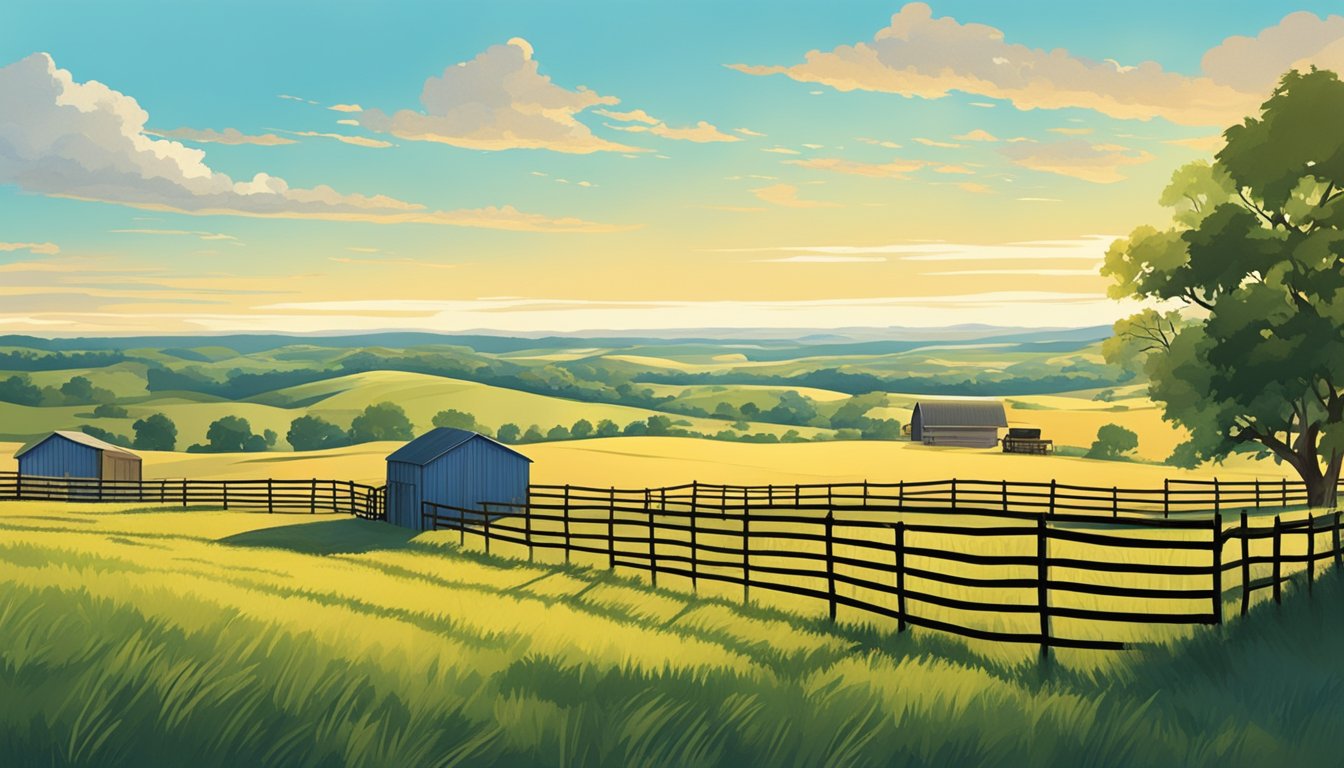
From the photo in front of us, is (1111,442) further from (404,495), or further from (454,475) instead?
(404,495)

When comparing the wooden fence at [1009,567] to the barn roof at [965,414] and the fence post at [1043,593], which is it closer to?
the fence post at [1043,593]

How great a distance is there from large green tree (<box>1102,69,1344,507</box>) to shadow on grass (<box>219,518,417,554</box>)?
969 inches

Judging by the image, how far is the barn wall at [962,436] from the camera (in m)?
99.4

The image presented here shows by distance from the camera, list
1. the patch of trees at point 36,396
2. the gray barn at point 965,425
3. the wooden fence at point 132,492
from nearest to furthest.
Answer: the wooden fence at point 132,492 < the gray barn at point 965,425 < the patch of trees at point 36,396

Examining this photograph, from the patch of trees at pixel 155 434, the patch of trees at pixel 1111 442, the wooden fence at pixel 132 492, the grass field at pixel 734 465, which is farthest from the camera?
the patch of trees at pixel 155 434

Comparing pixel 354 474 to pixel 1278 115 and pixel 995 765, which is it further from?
pixel 995 765

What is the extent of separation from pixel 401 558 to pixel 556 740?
20795mm

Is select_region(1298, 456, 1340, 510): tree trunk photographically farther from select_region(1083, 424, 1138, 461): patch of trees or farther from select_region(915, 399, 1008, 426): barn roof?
select_region(915, 399, 1008, 426): barn roof

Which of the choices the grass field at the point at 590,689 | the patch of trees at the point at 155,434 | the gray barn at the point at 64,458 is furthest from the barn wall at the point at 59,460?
the patch of trees at the point at 155,434

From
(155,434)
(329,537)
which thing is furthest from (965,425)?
(155,434)

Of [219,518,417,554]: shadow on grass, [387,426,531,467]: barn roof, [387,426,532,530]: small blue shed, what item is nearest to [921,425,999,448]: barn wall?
[387,426,532,530]: small blue shed

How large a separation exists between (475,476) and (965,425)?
6487cm

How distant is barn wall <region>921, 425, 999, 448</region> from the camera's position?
99.4 meters

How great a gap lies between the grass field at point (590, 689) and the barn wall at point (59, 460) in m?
45.6
